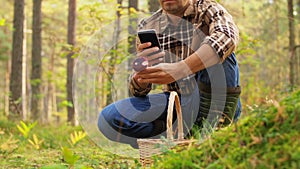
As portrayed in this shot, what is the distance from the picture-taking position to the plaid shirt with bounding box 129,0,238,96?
2684mm

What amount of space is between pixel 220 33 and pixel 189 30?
609 mm

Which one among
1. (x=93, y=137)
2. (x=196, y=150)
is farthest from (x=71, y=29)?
(x=196, y=150)

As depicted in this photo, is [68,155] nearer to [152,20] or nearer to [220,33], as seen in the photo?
[220,33]

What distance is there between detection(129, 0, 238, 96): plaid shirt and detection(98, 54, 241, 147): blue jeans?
0.09m

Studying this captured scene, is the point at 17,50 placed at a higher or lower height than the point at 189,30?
lower

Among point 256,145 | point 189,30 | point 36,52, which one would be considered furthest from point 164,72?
point 36,52

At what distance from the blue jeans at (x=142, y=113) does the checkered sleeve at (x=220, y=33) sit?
315 millimetres

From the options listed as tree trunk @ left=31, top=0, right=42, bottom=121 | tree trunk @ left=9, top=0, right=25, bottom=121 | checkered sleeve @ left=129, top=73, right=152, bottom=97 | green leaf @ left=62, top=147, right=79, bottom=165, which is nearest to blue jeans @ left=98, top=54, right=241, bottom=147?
checkered sleeve @ left=129, top=73, right=152, bottom=97

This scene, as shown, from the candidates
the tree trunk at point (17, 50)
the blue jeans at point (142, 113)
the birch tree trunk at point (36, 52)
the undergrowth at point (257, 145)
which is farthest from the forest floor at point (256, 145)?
the birch tree trunk at point (36, 52)

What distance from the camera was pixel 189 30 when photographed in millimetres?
3154

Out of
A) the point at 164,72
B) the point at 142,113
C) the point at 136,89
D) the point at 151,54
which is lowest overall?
the point at 142,113

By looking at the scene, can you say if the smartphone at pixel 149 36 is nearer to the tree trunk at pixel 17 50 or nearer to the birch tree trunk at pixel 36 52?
the tree trunk at pixel 17 50

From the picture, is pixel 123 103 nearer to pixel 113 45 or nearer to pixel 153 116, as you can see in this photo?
pixel 153 116

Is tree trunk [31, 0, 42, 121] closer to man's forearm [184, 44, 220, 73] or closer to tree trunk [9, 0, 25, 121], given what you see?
tree trunk [9, 0, 25, 121]
